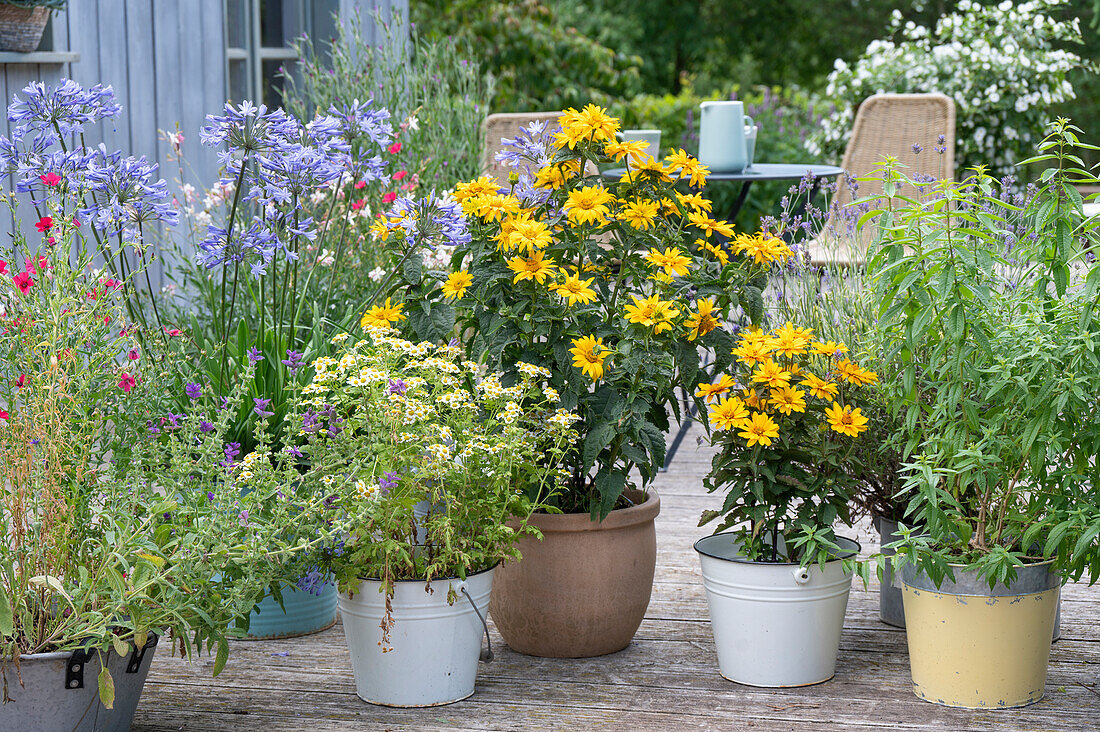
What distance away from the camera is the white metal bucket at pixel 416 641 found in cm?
213

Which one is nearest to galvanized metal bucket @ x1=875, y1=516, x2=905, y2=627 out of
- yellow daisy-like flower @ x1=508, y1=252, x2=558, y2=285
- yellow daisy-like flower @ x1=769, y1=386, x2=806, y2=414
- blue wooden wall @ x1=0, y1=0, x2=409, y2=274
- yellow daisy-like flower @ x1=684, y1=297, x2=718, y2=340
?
yellow daisy-like flower @ x1=769, y1=386, x2=806, y2=414

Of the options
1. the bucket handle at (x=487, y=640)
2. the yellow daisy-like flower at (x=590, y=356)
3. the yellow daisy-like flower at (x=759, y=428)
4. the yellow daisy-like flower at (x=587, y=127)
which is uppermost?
the yellow daisy-like flower at (x=587, y=127)

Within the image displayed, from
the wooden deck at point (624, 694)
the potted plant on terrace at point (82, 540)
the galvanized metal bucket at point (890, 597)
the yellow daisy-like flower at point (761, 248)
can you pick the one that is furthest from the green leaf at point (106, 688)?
the galvanized metal bucket at point (890, 597)

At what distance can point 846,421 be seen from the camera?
2209 mm

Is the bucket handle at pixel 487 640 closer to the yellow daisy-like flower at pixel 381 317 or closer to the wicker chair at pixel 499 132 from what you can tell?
the yellow daisy-like flower at pixel 381 317

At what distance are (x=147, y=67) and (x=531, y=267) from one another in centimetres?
266

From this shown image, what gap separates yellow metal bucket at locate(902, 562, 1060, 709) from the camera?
2.10 m

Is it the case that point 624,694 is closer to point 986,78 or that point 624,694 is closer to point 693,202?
point 693,202

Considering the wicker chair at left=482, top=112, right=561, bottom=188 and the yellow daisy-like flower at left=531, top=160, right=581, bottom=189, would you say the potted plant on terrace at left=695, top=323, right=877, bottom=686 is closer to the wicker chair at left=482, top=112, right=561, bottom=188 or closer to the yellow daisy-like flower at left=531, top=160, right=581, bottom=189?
the yellow daisy-like flower at left=531, top=160, right=581, bottom=189

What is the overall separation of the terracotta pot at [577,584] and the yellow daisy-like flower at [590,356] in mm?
330

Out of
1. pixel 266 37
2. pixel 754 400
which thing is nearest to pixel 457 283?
pixel 754 400

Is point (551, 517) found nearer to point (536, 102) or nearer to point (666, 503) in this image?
point (666, 503)

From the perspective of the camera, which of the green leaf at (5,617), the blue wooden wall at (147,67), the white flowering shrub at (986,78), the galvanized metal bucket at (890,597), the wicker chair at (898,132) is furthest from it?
the white flowering shrub at (986,78)

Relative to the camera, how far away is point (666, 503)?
11.6 ft
